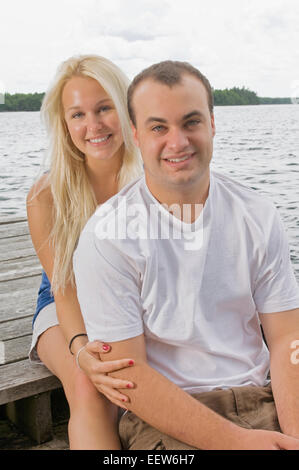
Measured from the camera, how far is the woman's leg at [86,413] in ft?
5.77

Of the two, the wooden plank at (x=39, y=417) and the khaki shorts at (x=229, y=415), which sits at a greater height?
the khaki shorts at (x=229, y=415)

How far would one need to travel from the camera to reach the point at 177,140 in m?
1.69

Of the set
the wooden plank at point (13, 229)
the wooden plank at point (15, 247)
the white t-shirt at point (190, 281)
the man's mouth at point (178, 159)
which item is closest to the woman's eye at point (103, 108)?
the white t-shirt at point (190, 281)

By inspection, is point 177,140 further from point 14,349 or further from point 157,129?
point 14,349

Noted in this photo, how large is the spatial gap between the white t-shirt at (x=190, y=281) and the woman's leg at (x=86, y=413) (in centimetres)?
25

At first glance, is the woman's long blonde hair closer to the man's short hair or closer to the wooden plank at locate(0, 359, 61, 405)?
the wooden plank at locate(0, 359, 61, 405)

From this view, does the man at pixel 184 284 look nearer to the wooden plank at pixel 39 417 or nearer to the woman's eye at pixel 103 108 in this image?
the woman's eye at pixel 103 108

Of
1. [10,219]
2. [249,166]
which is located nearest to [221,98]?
[249,166]

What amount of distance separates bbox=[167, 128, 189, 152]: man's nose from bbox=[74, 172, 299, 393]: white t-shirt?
0.61 ft

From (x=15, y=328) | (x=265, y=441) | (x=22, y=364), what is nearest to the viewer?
(x=265, y=441)

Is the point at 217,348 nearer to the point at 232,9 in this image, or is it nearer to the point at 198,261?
the point at 198,261

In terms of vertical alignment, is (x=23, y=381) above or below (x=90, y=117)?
below

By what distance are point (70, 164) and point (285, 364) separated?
1.22 m
